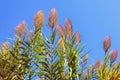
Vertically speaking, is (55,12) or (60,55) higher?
(55,12)

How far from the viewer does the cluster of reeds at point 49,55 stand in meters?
2.93

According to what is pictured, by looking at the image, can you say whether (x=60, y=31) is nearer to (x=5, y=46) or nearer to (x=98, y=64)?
(x=98, y=64)

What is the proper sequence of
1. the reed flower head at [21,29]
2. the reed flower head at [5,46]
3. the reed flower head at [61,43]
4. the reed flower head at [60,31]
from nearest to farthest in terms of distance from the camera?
the reed flower head at [60,31], the reed flower head at [61,43], the reed flower head at [21,29], the reed flower head at [5,46]

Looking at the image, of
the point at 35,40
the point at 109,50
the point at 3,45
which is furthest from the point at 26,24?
the point at 109,50

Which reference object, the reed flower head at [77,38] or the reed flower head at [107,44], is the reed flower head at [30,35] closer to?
the reed flower head at [77,38]

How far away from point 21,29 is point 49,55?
42cm

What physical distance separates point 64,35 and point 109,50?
0.50m

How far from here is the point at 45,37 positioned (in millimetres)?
3131

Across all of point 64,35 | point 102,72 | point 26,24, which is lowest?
point 102,72

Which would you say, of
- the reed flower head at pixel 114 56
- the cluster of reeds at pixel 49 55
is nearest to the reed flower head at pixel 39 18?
the cluster of reeds at pixel 49 55

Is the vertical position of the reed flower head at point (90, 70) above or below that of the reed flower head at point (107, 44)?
below

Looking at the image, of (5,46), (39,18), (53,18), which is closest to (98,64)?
(53,18)

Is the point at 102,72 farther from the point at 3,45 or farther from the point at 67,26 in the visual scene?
the point at 3,45

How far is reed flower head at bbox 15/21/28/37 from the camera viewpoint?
3.14 m
